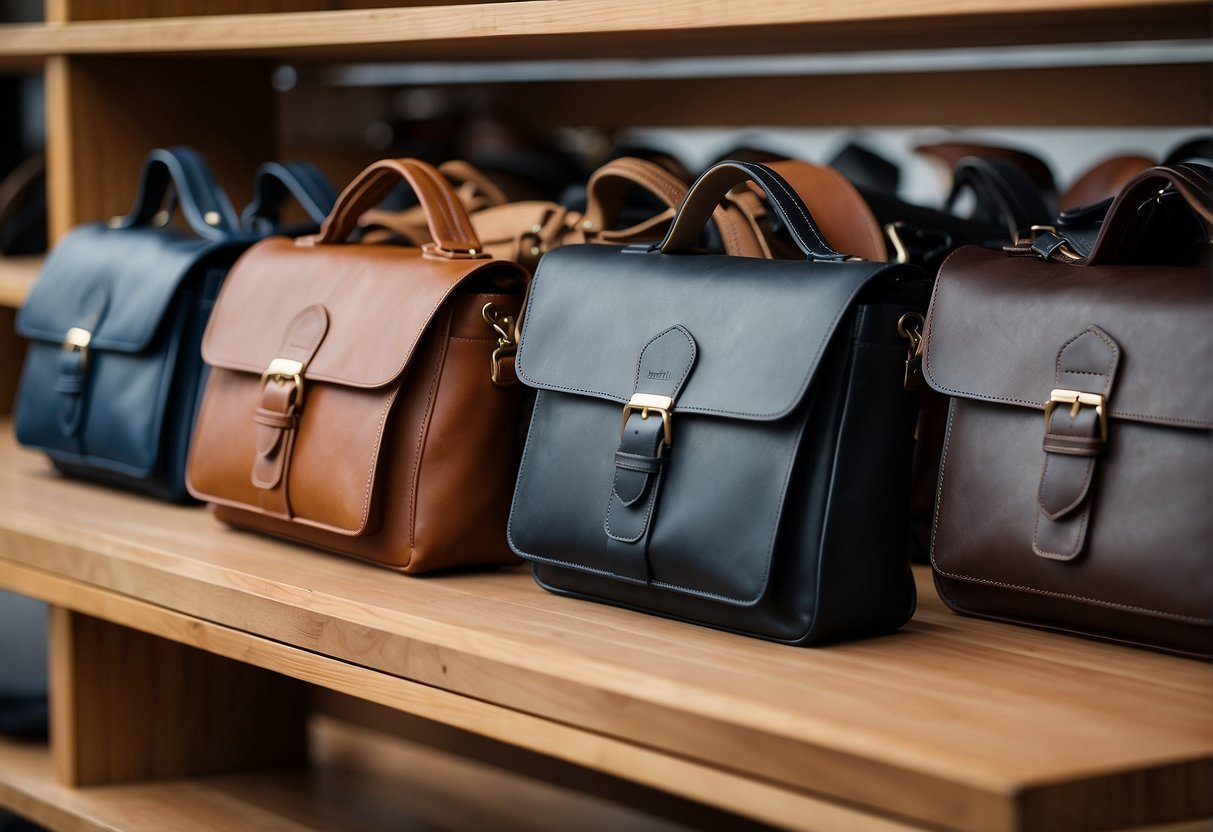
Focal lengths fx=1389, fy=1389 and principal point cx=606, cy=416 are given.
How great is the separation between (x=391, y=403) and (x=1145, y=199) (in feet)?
1.77

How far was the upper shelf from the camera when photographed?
0.87 meters

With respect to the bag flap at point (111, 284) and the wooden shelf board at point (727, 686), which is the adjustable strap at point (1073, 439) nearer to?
the wooden shelf board at point (727, 686)

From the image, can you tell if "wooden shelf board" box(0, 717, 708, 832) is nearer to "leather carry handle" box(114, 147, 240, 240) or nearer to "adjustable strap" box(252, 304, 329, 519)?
"adjustable strap" box(252, 304, 329, 519)

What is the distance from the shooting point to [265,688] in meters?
1.46

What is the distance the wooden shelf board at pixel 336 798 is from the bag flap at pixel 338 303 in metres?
0.44

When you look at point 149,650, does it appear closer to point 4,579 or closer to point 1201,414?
point 4,579

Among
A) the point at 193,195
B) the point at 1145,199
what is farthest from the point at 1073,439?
the point at 193,195

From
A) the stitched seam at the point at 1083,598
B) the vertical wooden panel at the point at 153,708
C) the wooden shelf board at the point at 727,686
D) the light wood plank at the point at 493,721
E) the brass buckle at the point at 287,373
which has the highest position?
the brass buckle at the point at 287,373

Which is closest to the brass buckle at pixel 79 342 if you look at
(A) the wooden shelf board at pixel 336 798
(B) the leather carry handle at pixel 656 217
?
(A) the wooden shelf board at pixel 336 798

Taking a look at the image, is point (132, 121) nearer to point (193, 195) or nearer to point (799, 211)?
point (193, 195)

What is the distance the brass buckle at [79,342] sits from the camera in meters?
1.35

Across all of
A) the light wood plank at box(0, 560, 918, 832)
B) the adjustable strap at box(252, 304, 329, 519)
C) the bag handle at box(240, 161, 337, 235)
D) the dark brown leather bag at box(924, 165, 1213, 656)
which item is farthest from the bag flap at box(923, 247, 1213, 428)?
the bag handle at box(240, 161, 337, 235)

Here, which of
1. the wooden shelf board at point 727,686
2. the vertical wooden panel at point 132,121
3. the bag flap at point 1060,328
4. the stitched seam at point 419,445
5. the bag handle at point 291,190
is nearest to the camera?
the wooden shelf board at point 727,686

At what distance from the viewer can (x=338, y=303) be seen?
3.64 ft
